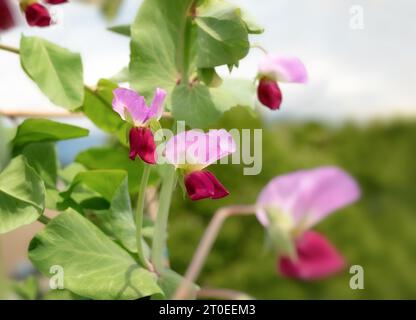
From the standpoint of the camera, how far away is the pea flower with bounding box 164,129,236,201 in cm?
39

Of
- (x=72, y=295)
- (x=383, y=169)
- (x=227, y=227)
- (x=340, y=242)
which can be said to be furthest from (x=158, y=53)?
(x=383, y=169)

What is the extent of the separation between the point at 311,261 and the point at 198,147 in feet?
0.36

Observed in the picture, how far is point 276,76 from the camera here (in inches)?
18.8

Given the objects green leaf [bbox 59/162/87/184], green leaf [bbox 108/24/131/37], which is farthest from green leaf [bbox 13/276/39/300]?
green leaf [bbox 108/24/131/37]

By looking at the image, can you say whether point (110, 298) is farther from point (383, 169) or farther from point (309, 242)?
point (383, 169)

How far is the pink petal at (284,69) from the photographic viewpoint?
0.47 m

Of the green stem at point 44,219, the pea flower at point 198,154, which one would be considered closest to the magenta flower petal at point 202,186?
the pea flower at point 198,154

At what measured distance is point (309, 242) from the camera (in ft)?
1.52

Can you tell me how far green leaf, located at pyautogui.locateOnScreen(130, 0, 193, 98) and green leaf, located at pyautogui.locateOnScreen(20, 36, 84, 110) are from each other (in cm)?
5

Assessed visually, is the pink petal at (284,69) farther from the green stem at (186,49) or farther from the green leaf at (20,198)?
the green leaf at (20,198)

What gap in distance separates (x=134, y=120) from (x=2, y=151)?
118 millimetres

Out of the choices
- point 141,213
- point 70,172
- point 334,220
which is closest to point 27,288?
point 70,172

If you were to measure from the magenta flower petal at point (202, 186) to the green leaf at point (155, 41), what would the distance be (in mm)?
66

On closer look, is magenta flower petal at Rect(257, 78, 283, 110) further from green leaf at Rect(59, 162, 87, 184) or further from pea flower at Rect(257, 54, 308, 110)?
green leaf at Rect(59, 162, 87, 184)
